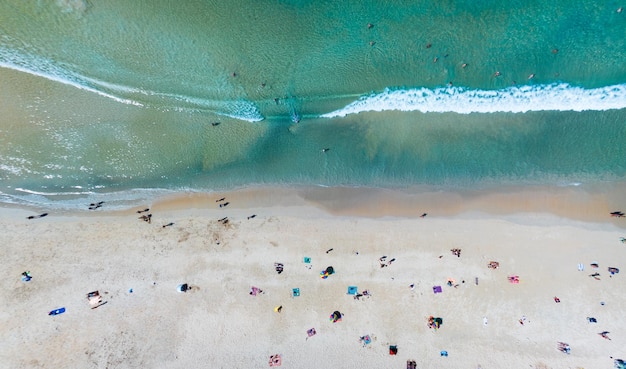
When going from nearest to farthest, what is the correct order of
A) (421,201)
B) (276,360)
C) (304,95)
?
(276,360) < (421,201) < (304,95)

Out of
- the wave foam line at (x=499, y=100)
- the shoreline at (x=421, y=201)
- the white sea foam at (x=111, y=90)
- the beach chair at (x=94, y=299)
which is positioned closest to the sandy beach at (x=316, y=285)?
the shoreline at (x=421, y=201)

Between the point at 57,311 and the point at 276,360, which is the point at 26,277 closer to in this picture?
the point at 57,311

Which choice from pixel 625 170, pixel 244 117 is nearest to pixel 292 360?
pixel 244 117

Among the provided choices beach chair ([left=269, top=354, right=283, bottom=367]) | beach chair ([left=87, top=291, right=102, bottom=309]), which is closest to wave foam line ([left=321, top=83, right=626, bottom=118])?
beach chair ([left=269, top=354, right=283, bottom=367])

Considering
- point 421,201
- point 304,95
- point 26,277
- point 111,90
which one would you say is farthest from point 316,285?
point 111,90

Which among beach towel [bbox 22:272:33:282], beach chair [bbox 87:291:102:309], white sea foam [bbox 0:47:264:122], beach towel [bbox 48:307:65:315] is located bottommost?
beach towel [bbox 48:307:65:315]

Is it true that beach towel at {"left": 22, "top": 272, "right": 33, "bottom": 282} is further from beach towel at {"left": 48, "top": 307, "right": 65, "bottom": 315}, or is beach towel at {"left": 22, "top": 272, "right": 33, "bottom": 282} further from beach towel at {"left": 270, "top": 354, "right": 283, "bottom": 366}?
beach towel at {"left": 270, "top": 354, "right": 283, "bottom": 366}
